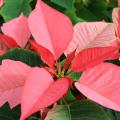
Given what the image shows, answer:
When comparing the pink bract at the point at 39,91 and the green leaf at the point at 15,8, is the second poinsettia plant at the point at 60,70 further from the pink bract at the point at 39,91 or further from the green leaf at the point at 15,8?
the green leaf at the point at 15,8

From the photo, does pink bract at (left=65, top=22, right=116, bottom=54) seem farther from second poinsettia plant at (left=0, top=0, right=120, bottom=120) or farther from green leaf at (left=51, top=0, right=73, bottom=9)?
green leaf at (left=51, top=0, right=73, bottom=9)

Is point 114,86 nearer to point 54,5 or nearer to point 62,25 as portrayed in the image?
point 62,25

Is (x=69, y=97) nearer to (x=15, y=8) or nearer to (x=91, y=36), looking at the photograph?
(x=91, y=36)

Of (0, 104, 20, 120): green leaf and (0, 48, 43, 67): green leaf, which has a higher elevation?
(0, 48, 43, 67): green leaf

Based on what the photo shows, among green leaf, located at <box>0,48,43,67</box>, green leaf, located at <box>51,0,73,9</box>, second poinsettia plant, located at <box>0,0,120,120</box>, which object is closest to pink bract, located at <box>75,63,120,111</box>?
second poinsettia plant, located at <box>0,0,120,120</box>

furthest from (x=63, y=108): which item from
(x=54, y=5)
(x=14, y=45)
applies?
(x=54, y=5)

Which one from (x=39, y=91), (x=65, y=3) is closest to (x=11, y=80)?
(x=39, y=91)
